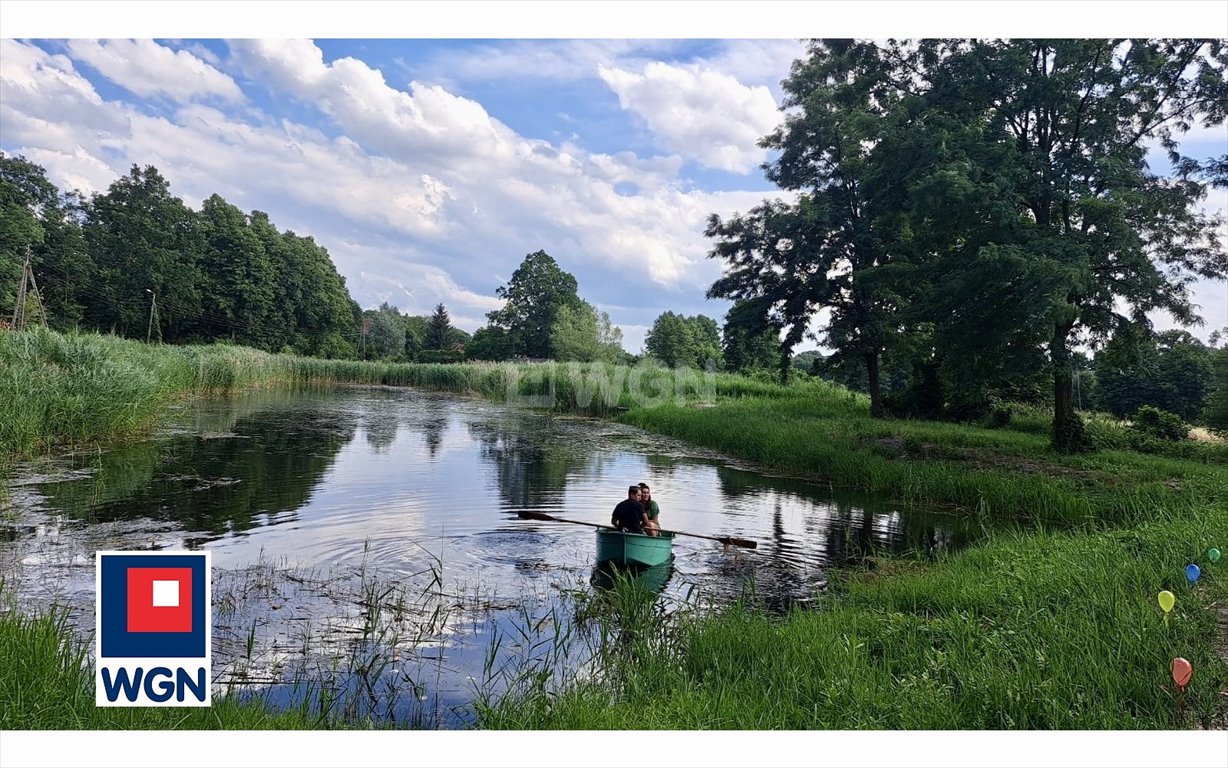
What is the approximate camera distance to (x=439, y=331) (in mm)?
81188

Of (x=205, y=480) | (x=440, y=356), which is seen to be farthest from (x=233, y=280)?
(x=440, y=356)

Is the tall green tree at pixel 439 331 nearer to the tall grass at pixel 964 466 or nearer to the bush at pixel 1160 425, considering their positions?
the tall grass at pixel 964 466

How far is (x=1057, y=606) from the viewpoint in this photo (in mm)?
5863

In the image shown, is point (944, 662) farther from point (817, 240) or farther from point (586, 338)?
point (586, 338)

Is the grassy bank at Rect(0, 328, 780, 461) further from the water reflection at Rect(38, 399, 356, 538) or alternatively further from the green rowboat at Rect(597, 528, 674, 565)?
the green rowboat at Rect(597, 528, 674, 565)

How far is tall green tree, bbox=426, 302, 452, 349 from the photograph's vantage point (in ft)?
263

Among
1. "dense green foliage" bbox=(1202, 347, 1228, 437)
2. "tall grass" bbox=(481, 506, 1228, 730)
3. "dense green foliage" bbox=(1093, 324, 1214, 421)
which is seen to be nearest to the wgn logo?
"tall grass" bbox=(481, 506, 1228, 730)

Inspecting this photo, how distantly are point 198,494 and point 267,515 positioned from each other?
6.35 feet

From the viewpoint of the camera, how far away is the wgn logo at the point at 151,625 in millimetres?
3377

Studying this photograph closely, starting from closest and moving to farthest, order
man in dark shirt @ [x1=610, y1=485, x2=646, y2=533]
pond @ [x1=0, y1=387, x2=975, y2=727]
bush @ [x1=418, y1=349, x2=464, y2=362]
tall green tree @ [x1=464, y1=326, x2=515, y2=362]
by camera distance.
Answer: pond @ [x1=0, y1=387, x2=975, y2=727], man in dark shirt @ [x1=610, y1=485, x2=646, y2=533], tall green tree @ [x1=464, y1=326, x2=515, y2=362], bush @ [x1=418, y1=349, x2=464, y2=362]

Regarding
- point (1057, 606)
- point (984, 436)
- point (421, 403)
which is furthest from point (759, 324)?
point (1057, 606)

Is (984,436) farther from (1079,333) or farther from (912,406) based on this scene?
(912,406)

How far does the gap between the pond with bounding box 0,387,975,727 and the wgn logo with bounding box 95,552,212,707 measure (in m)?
1.13

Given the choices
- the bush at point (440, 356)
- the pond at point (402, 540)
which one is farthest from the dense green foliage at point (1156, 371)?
the bush at point (440, 356)
